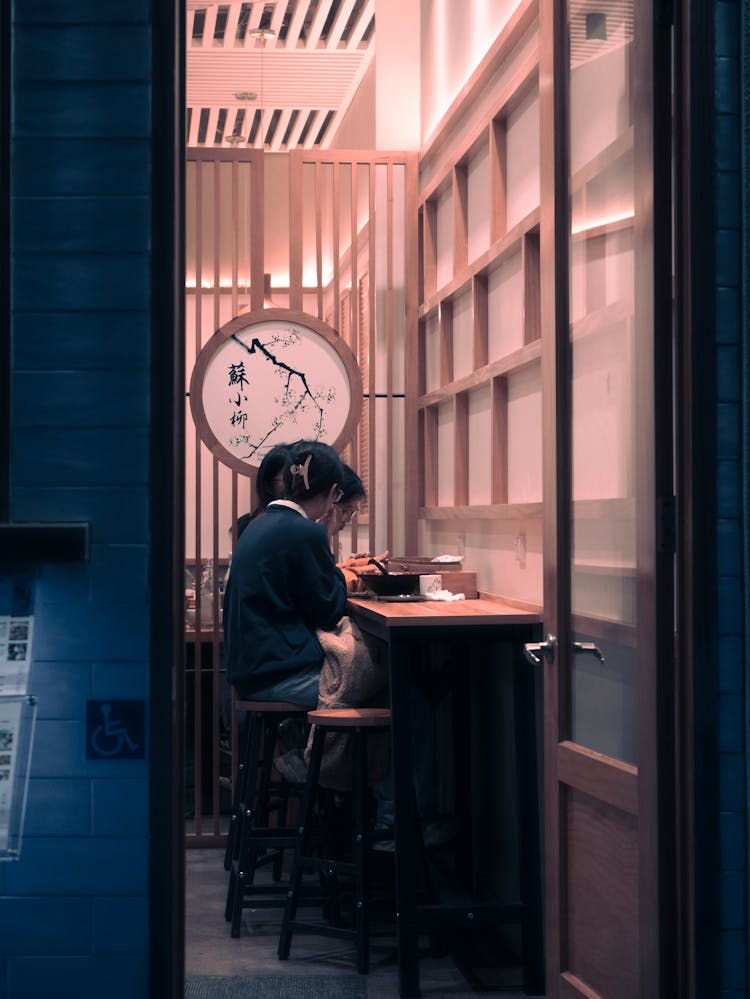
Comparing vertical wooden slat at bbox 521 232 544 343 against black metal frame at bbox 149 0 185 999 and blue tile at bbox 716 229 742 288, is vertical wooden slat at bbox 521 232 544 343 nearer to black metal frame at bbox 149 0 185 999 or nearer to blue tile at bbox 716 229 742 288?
blue tile at bbox 716 229 742 288

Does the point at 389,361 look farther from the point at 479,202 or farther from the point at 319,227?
the point at 479,202

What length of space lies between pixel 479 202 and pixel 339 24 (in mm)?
2728

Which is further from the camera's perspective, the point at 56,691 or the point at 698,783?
the point at 698,783

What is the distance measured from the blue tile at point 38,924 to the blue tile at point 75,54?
1.38m

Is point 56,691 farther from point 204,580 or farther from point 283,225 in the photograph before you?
point 283,225

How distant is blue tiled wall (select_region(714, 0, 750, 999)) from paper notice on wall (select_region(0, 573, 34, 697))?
122cm

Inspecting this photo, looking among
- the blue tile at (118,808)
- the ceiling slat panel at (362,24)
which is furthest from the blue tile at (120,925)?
the ceiling slat panel at (362,24)

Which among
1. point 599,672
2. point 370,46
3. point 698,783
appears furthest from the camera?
point 370,46

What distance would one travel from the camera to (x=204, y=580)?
624cm

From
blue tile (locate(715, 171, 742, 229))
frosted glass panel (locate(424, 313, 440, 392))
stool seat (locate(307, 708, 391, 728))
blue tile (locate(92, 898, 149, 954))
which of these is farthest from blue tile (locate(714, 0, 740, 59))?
frosted glass panel (locate(424, 313, 440, 392))

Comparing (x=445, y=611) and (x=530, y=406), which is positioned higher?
(x=530, y=406)

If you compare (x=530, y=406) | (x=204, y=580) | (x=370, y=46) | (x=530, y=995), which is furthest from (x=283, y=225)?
(x=530, y=995)

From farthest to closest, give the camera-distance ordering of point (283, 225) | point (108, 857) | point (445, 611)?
point (283, 225), point (445, 611), point (108, 857)

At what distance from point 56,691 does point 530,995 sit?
2123mm
